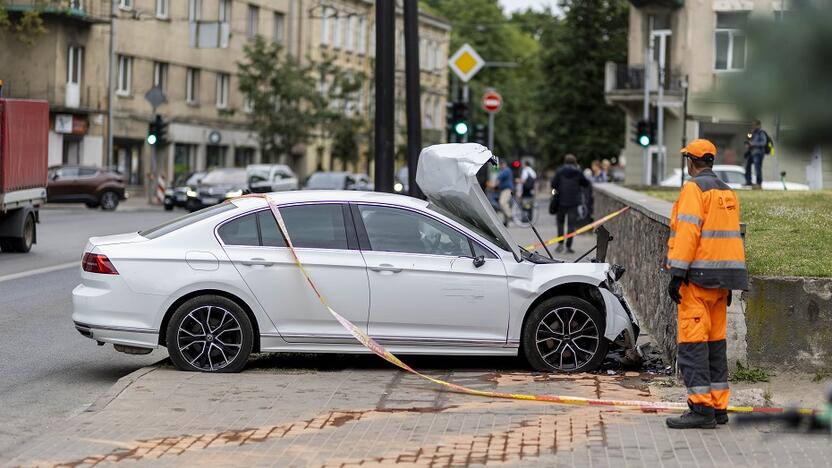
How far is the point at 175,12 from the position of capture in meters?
60.3

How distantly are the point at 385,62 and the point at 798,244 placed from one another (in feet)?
27.1

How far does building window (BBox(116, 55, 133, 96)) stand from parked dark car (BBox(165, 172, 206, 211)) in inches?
390

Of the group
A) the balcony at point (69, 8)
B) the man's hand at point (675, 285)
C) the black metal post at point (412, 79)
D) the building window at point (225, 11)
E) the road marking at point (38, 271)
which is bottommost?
the road marking at point (38, 271)

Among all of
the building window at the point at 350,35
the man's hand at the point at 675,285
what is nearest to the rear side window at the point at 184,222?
the man's hand at the point at 675,285

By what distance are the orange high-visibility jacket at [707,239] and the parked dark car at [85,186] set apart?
4028cm

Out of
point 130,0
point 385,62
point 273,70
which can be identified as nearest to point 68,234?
point 385,62

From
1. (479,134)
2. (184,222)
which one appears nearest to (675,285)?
(184,222)

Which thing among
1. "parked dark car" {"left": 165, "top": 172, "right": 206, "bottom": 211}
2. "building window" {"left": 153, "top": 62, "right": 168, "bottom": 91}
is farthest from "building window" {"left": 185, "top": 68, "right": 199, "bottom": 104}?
"parked dark car" {"left": 165, "top": 172, "right": 206, "bottom": 211}

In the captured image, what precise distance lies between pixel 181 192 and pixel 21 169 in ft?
78.4

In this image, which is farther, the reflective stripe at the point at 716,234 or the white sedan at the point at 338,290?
the white sedan at the point at 338,290

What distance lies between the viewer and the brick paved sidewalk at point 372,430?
6.62 meters

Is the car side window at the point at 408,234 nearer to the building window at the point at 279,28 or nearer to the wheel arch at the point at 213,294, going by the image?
the wheel arch at the point at 213,294

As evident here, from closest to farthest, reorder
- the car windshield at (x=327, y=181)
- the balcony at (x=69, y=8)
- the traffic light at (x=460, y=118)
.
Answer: the traffic light at (x=460, y=118), the car windshield at (x=327, y=181), the balcony at (x=69, y=8)

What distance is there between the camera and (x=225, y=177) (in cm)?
4681
